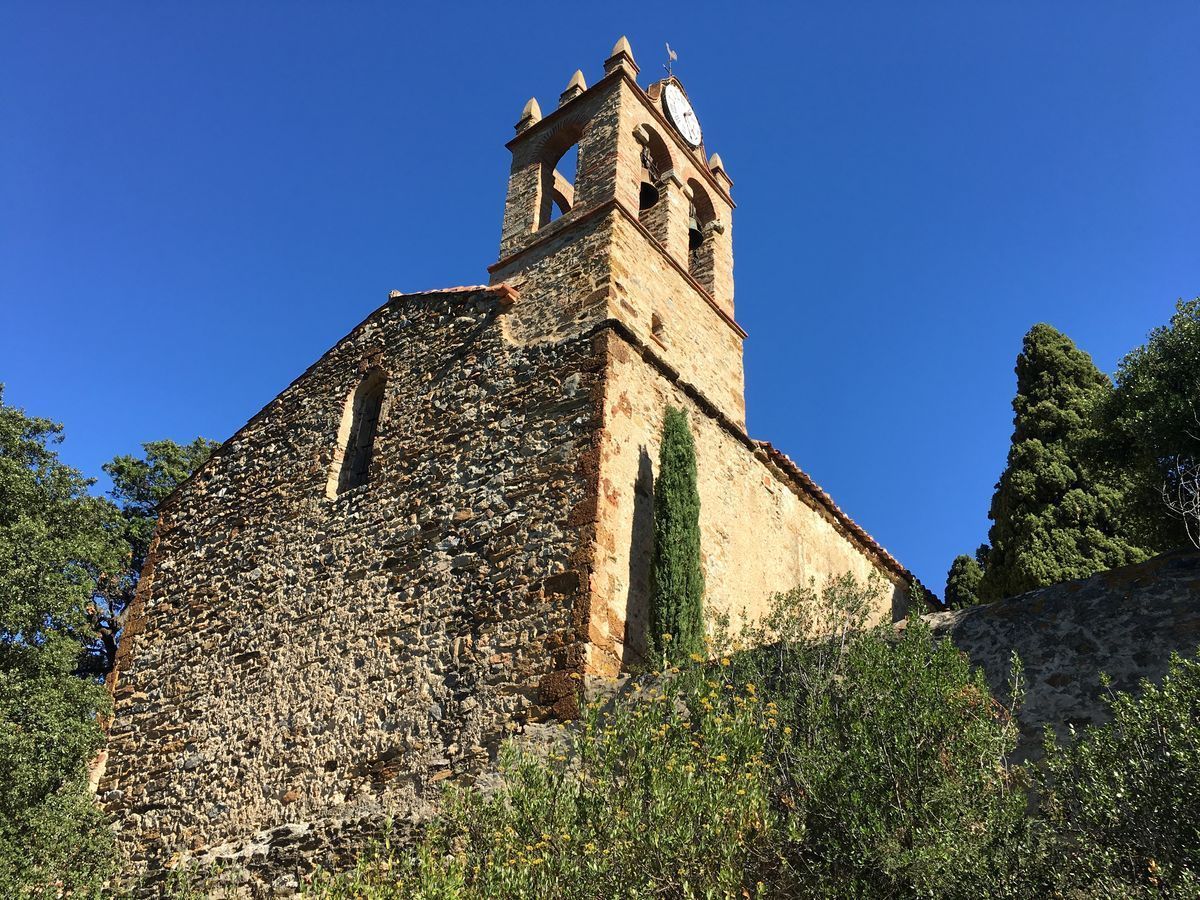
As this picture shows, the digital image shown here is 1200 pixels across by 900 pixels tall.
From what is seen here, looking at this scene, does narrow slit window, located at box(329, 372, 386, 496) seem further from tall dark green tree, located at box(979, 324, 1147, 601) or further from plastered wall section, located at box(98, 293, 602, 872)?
tall dark green tree, located at box(979, 324, 1147, 601)

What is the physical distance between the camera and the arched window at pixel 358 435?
577 inches

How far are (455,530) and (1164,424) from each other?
8.12 metres

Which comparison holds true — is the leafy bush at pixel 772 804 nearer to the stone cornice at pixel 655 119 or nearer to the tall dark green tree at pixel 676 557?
the tall dark green tree at pixel 676 557

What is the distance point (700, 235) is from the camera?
57.8 feet

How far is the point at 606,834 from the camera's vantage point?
6781 millimetres

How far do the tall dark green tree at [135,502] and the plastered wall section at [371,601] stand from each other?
8.22 m

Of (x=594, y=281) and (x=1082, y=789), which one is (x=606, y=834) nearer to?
(x=1082, y=789)

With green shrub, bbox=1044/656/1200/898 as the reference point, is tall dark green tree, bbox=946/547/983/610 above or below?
above

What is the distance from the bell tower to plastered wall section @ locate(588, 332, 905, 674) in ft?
2.37

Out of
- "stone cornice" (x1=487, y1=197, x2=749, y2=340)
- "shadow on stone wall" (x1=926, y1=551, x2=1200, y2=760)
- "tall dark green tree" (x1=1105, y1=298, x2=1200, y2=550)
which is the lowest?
"shadow on stone wall" (x1=926, y1=551, x2=1200, y2=760)

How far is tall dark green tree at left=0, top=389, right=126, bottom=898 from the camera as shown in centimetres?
1220

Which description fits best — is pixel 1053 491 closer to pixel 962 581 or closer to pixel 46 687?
pixel 962 581

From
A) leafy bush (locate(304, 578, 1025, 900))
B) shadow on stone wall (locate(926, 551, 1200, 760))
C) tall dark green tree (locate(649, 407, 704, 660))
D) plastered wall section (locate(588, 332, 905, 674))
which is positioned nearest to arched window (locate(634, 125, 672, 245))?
plastered wall section (locate(588, 332, 905, 674))

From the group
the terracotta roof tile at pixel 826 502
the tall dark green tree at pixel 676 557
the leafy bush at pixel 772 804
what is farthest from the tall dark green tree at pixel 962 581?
the leafy bush at pixel 772 804
